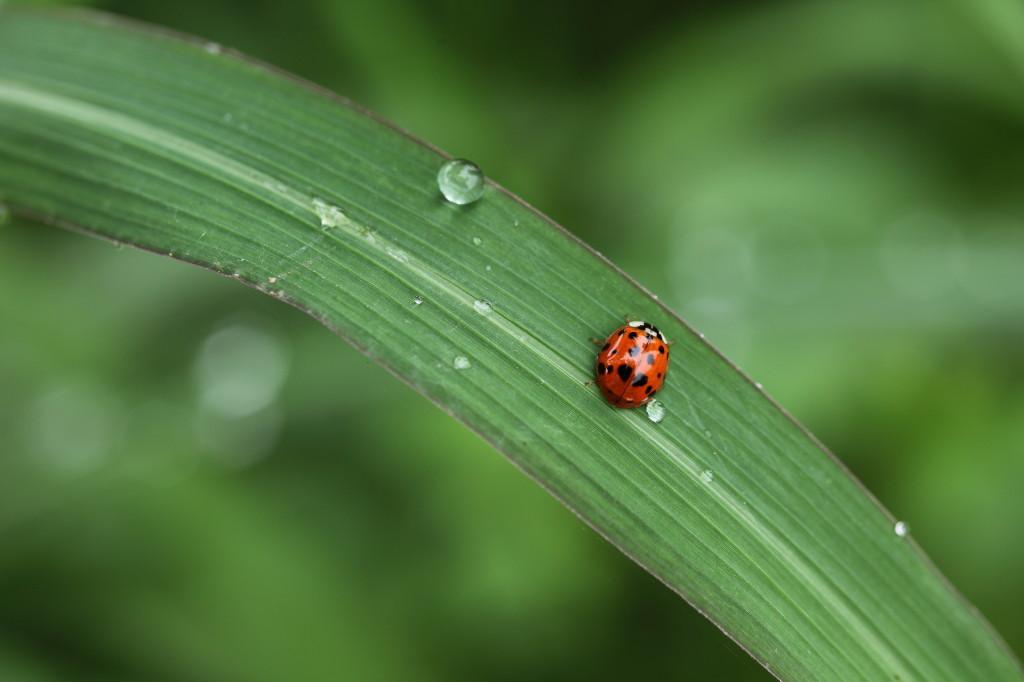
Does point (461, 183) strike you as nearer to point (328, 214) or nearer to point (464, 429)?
point (328, 214)

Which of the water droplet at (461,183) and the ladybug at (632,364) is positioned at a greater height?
the water droplet at (461,183)

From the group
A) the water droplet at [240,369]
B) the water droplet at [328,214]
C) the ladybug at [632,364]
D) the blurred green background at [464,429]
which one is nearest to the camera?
the ladybug at [632,364]

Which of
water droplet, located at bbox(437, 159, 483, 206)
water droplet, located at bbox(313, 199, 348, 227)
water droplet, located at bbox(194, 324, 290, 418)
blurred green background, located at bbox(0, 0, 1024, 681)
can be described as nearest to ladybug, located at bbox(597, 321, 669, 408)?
water droplet, located at bbox(437, 159, 483, 206)

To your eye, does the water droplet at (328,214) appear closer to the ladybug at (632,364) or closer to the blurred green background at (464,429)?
the ladybug at (632,364)

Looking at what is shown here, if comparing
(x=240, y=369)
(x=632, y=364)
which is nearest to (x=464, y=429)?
(x=240, y=369)

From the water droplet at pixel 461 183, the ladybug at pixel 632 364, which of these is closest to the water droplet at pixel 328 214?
the water droplet at pixel 461 183

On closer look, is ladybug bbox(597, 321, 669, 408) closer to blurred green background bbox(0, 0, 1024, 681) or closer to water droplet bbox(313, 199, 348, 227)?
water droplet bbox(313, 199, 348, 227)
